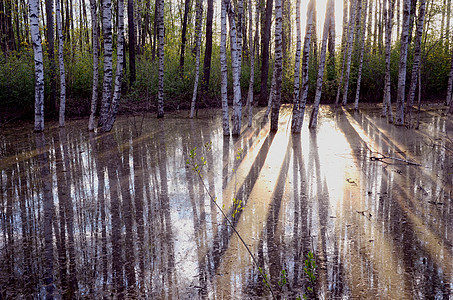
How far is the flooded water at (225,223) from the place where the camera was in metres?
3.05

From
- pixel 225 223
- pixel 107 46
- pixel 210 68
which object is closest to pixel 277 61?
pixel 107 46

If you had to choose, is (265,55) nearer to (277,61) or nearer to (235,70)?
(277,61)

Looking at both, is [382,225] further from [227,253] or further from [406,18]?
[406,18]

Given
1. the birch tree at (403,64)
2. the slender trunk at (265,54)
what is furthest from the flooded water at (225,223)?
the slender trunk at (265,54)

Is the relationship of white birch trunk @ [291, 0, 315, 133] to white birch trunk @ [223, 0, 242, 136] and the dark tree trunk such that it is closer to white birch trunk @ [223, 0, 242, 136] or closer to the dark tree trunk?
white birch trunk @ [223, 0, 242, 136]

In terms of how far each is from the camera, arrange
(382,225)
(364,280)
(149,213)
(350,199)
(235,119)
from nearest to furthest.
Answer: (364,280), (382,225), (149,213), (350,199), (235,119)

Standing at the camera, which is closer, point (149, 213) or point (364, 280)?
point (364, 280)

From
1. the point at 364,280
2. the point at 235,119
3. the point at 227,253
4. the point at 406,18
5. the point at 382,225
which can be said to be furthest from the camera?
the point at 406,18

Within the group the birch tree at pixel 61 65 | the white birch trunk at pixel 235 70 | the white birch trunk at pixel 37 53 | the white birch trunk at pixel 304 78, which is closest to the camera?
the white birch trunk at pixel 235 70

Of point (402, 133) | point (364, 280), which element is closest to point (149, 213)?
point (364, 280)

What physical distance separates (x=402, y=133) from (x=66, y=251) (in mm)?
9746

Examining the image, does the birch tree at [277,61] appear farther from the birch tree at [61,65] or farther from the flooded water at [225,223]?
the birch tree at [61,65]

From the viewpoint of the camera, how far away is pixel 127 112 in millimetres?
17000

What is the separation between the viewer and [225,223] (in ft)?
14.1
